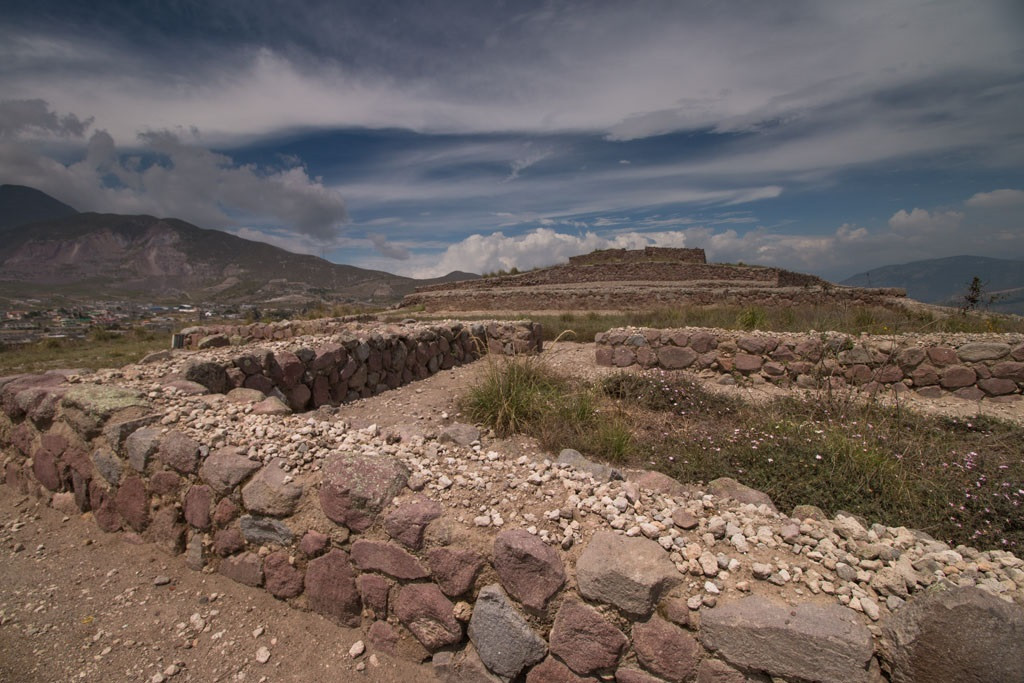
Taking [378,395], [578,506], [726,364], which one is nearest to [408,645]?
[578,506]

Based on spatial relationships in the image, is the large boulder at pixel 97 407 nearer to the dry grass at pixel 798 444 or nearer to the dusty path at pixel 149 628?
the dusty path at pixel 149 628

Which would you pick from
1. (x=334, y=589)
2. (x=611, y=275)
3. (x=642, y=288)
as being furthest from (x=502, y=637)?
(x=611, y=275)

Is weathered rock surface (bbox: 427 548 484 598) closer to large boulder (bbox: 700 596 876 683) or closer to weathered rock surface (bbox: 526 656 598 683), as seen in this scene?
weathered rock surface (bbox: 526 656 598 683)

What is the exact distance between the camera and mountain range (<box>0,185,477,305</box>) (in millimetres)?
73688

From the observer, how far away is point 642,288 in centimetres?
2111

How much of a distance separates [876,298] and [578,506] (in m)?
20.1

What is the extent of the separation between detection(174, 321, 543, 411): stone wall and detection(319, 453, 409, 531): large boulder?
3.22 meters

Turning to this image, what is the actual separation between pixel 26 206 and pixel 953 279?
263740mm

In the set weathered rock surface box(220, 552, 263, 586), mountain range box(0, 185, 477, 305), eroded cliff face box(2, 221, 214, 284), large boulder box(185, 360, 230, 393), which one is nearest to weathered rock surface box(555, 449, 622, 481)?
weathered rock surface box(220, 552, 263, 586)

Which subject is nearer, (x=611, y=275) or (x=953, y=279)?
(x=611, y=275)

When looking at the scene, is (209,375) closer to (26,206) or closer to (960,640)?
(960,640)

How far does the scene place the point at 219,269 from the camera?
95.6 meters

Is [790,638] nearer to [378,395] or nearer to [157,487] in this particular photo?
[157,487]

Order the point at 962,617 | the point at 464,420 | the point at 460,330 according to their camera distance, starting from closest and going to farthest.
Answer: the point at 962,617, the point at 464,420, the point at 460,330
